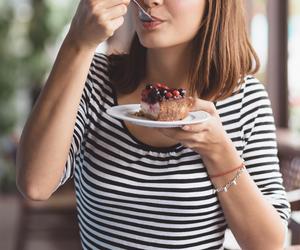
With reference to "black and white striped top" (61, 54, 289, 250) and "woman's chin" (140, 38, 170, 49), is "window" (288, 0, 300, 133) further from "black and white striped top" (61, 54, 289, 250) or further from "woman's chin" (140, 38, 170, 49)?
"woman's chin" (140, 38, 170, 49)

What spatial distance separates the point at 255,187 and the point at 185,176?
5.1 inches

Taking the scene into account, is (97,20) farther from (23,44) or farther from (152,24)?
(23,44)

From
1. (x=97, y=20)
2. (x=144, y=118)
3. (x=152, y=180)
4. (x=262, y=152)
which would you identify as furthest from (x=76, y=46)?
(x=262, y=152)

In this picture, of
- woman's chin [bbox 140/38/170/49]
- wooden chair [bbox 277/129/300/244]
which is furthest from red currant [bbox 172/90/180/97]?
wooden chair [bbox 277/129/300/244]

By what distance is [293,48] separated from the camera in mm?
3746

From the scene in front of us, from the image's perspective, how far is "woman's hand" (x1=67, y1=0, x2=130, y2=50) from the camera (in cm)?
99

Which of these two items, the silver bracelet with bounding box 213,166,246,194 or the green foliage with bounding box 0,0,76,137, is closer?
the silver bracelet with bounding box 213,166,246,194

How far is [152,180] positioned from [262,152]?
0.75ft

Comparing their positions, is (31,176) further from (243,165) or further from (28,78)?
(28,78)

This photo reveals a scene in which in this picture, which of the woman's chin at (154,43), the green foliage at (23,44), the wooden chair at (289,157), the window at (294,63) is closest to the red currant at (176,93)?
the woman's chin at (154,43)

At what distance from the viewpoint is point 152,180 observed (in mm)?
1124

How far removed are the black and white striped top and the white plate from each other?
6 cm

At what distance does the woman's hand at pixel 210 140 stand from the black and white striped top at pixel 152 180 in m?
0.04

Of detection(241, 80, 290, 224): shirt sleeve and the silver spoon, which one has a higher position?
the silver spoon
